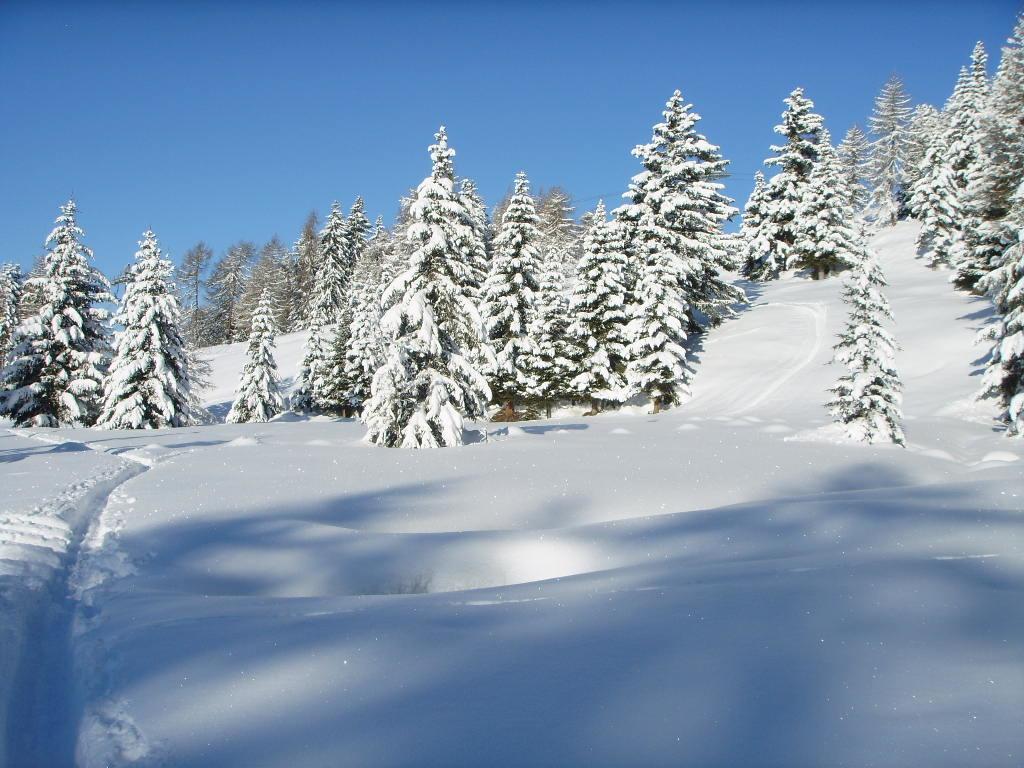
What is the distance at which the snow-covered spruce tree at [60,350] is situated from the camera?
2855 centimetres

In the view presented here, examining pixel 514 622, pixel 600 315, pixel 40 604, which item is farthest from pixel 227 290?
pixel 514 622

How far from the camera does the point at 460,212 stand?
17.1 metres

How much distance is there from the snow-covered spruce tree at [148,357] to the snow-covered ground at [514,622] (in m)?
20.0

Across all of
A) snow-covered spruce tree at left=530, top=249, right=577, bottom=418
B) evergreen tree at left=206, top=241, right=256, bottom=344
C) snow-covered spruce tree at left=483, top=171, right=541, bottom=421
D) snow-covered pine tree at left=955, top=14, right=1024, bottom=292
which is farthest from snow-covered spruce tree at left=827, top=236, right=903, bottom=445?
evergreen tree at left=206, top=241, right=256, bottom=344

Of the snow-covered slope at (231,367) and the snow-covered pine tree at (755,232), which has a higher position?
the snow-covered pine tree at (755,232)

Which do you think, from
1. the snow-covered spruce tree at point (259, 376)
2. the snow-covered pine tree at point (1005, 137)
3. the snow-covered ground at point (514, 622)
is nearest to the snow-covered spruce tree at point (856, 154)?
the snow-covered pine tree at point (1005, 137)

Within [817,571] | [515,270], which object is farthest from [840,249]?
[817,571]

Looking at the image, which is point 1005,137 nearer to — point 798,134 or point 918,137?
point 798,134

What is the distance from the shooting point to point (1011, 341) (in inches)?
682

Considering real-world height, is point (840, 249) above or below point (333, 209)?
below

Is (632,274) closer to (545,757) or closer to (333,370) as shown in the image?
(333,370)

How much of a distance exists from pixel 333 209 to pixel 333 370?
30.3 metres

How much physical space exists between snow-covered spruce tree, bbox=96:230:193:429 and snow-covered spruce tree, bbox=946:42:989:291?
140ft

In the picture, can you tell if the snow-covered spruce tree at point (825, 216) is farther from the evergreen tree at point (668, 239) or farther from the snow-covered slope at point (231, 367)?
the snow-covered slope at point (231, 367)
